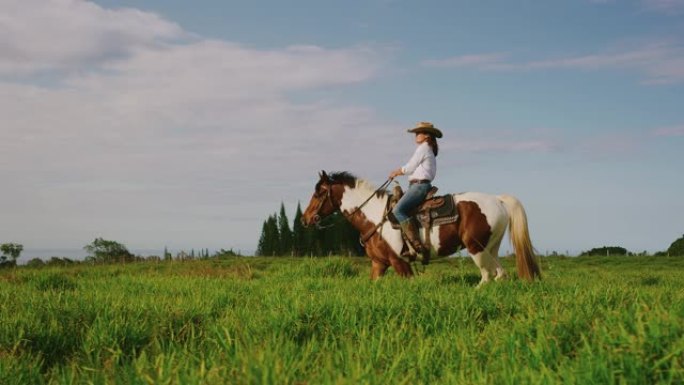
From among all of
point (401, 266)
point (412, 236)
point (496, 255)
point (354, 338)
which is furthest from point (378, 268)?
point (354, 338)

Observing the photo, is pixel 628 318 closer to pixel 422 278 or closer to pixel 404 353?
pixel 404 353

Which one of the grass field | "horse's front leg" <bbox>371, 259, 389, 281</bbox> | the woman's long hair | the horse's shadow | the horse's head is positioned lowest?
the grass field

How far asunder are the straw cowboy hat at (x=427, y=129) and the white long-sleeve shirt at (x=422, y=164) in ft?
1.06

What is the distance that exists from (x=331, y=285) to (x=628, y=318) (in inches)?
239

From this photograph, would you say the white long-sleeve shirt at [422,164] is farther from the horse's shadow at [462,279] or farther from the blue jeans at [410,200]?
the horse's shadow at [462,279]

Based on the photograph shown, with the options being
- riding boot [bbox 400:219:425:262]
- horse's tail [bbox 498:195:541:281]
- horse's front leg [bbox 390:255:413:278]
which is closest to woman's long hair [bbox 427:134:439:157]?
riding boot [bbox 400:219:425:262]

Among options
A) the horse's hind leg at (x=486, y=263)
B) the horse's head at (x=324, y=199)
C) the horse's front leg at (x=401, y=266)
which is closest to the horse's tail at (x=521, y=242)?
the horse's hind leg at (x=486, y=263)

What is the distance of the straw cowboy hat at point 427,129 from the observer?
1152 centimetres

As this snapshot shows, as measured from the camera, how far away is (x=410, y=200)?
1166cm

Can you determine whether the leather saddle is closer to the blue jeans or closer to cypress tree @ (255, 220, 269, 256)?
the blue jeans

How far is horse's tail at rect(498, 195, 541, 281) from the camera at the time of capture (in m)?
11.2

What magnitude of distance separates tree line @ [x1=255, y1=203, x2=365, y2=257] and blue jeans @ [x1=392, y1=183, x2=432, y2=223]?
41243 mm

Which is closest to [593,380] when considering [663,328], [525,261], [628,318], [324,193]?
[663,328]

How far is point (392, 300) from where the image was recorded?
280 inches
